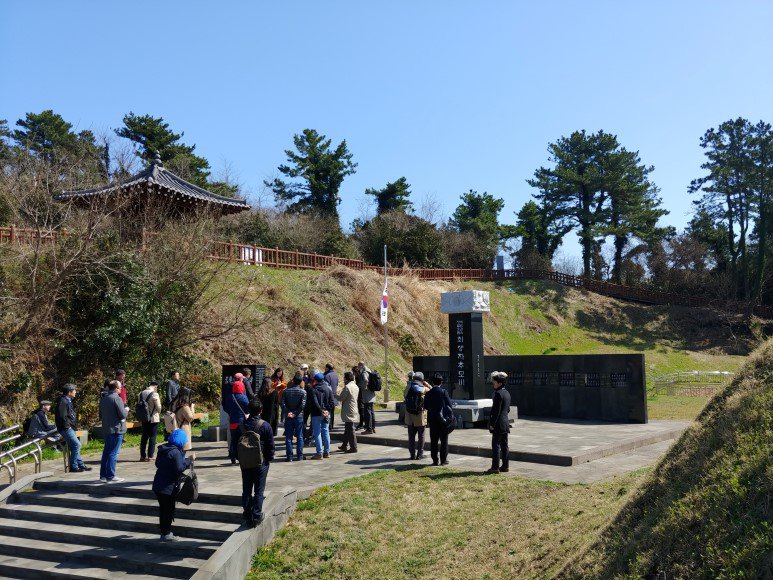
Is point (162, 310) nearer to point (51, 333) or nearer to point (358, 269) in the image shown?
point (51, 333)

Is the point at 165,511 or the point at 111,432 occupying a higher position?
the point at 111,432

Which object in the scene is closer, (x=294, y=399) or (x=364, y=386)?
(x=294, y=399)

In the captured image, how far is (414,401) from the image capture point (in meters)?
12.1

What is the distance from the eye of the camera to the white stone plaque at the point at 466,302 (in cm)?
1752

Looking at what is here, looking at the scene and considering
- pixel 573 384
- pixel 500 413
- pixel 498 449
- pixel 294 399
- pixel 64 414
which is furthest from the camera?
pixel 573 384

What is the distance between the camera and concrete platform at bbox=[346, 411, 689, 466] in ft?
41.3

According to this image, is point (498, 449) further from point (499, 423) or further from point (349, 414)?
point (349, 414)

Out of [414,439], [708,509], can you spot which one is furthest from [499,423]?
[708,509]

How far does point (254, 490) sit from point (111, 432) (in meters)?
3.71

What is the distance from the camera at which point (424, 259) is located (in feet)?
146

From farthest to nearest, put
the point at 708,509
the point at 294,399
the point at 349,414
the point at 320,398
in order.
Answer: the point at 349,414, the point at 320,398, the point at 294,399, the point at 708,509

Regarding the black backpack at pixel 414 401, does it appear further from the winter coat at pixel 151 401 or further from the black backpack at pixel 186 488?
the winter coat at pixel 151 401

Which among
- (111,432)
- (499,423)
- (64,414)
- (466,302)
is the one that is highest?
(466,302)

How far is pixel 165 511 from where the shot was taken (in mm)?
9062
